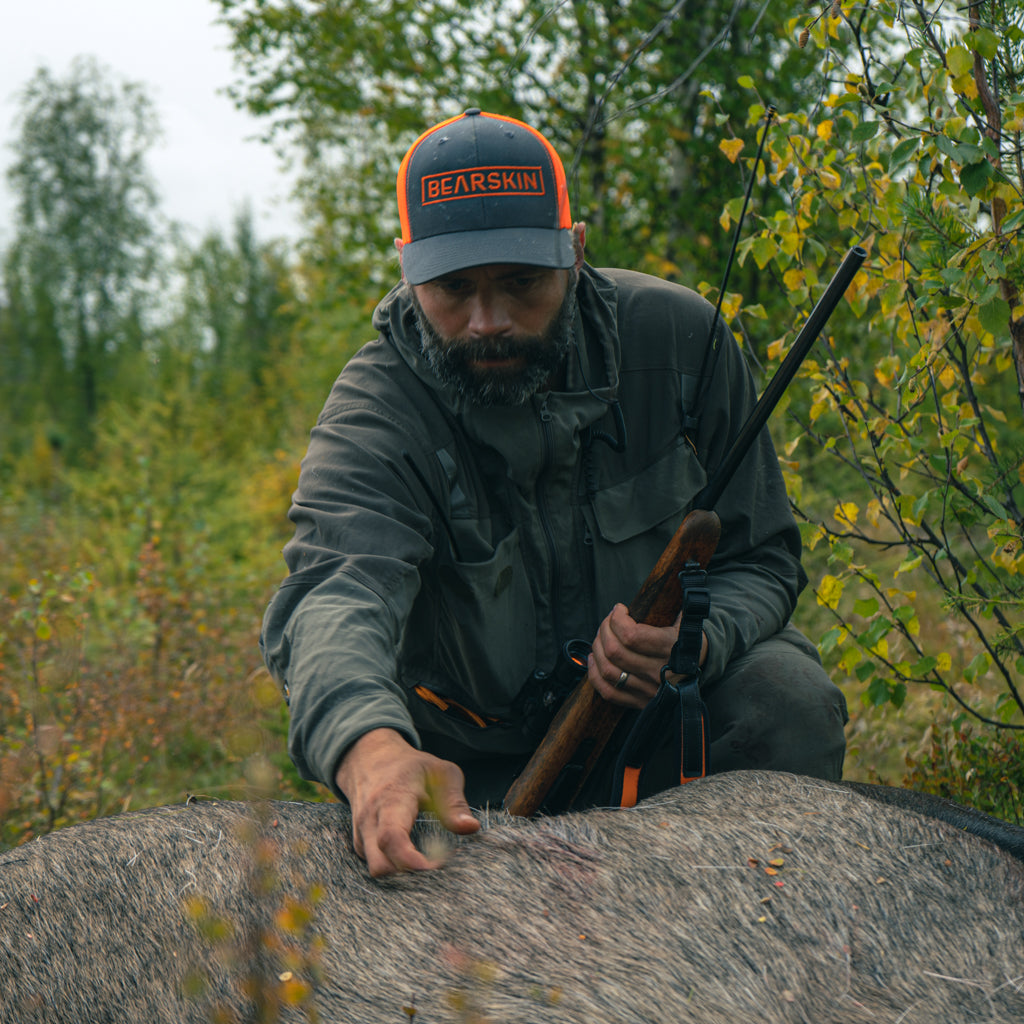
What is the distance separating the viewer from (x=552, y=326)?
312 cm

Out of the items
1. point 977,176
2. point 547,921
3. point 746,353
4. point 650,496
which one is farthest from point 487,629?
point 746,353

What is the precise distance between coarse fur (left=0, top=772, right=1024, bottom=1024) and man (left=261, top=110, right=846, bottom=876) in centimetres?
77

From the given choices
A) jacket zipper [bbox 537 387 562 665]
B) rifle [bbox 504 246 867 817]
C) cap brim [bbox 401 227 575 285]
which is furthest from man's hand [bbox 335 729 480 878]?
cap brim [bbox 401 227 575 285]

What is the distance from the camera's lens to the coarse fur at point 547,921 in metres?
1.60

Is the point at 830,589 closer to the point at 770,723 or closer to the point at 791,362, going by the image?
the point at 770,723

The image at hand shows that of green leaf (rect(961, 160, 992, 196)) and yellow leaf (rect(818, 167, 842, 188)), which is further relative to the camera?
yellow leaf (rect(818, 167, 842, 188))

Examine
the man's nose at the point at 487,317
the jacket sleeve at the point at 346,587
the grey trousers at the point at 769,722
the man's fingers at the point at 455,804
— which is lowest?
the grey trousers at the point at 769,722

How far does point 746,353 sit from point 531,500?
2910mm

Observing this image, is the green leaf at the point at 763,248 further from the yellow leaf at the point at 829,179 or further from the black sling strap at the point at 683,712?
the black sling strap at the point at 683,712

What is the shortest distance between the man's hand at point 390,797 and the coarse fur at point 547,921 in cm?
5

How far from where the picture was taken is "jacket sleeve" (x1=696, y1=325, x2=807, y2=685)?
3320 mm

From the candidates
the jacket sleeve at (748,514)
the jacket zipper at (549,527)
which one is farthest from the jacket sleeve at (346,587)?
the jacket sleeve at (748,514)

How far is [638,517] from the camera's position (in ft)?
10.8

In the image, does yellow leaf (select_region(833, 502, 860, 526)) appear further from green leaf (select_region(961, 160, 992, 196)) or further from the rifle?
green leaf (select_region(961, 160, 992, 196))
